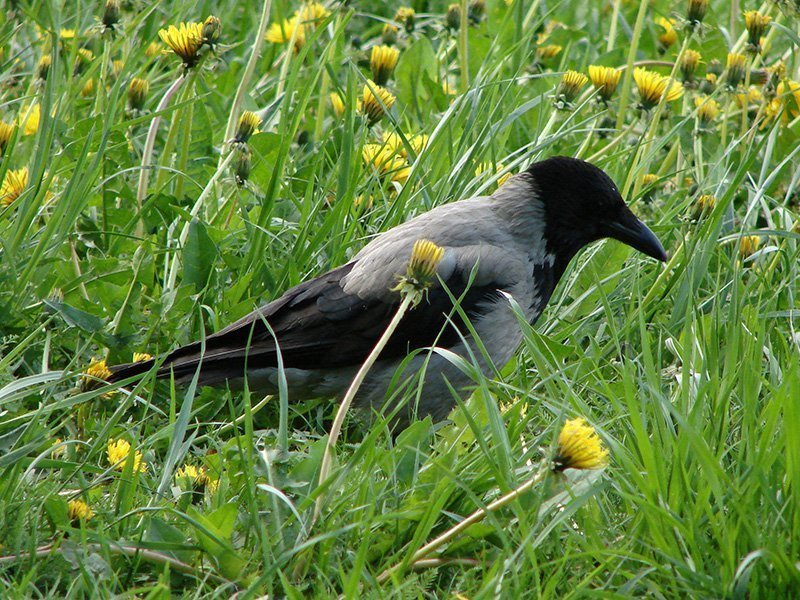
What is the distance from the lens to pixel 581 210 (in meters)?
4.01

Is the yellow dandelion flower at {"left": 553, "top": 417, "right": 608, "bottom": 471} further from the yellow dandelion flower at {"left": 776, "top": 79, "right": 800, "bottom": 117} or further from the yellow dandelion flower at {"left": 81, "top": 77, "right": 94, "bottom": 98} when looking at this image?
the yellow dandelion flower at {"left": 81, "top": 77, "right": 94, "bottom": 98}

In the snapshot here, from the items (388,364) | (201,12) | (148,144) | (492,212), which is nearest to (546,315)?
(492,212)

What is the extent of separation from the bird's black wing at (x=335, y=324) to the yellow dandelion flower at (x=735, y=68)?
1.44 meters

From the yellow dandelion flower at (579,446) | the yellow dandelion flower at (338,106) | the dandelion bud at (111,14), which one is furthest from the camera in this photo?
the yellow dandelion flower at (338,106)

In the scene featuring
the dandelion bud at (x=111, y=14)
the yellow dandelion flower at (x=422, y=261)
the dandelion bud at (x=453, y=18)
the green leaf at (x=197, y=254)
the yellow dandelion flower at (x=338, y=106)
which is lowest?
the green leaf at (x=197, y=254)

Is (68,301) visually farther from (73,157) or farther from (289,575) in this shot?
(289,575)

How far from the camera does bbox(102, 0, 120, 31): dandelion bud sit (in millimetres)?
3818

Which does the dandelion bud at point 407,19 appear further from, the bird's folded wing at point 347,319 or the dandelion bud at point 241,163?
the bird's folded wing at point 347,319

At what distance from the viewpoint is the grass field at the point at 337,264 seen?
99.3 inches

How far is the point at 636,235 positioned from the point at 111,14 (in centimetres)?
201

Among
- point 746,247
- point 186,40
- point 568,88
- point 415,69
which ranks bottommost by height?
point 746,247

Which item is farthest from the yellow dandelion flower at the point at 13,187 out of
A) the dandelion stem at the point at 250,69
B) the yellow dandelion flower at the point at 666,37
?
the yellow dandelion flower at the point at 666,37

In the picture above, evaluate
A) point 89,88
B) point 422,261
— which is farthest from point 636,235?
point 89,88

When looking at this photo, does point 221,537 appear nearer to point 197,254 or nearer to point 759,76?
point 197,254
